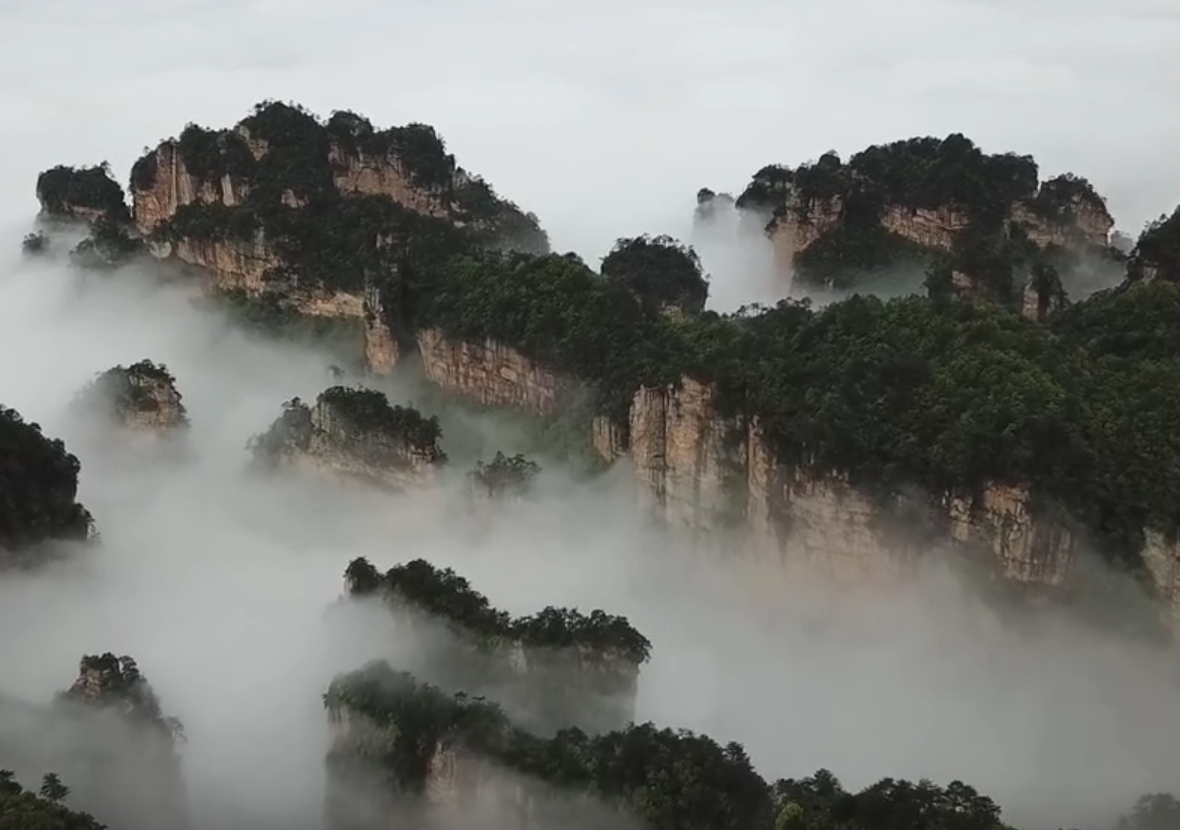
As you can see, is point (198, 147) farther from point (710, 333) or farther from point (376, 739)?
point (376, 739)

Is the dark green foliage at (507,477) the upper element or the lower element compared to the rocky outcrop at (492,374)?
lower

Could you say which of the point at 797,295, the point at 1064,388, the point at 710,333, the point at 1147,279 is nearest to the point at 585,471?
the point at 710,333

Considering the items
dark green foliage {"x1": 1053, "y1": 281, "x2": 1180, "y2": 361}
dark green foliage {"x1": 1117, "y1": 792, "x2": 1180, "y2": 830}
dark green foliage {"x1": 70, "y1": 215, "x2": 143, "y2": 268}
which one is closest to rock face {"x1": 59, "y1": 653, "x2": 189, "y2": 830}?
dark green foliage {"x1": 1117, "y1": 792, "x2": 1180, "y2": 830}

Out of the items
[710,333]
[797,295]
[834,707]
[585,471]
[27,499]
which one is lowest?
[834,707]

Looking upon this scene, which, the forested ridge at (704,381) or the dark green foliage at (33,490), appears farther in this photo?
the dark green foliage at (33,490)

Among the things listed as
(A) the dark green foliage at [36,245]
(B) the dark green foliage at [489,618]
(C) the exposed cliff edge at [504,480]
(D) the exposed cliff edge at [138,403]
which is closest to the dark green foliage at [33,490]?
(D) the exposed cliff edge at [138,403]

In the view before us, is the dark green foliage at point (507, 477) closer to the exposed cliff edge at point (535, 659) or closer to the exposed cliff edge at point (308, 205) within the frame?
the exposed cliff edge at point (535, 659)
